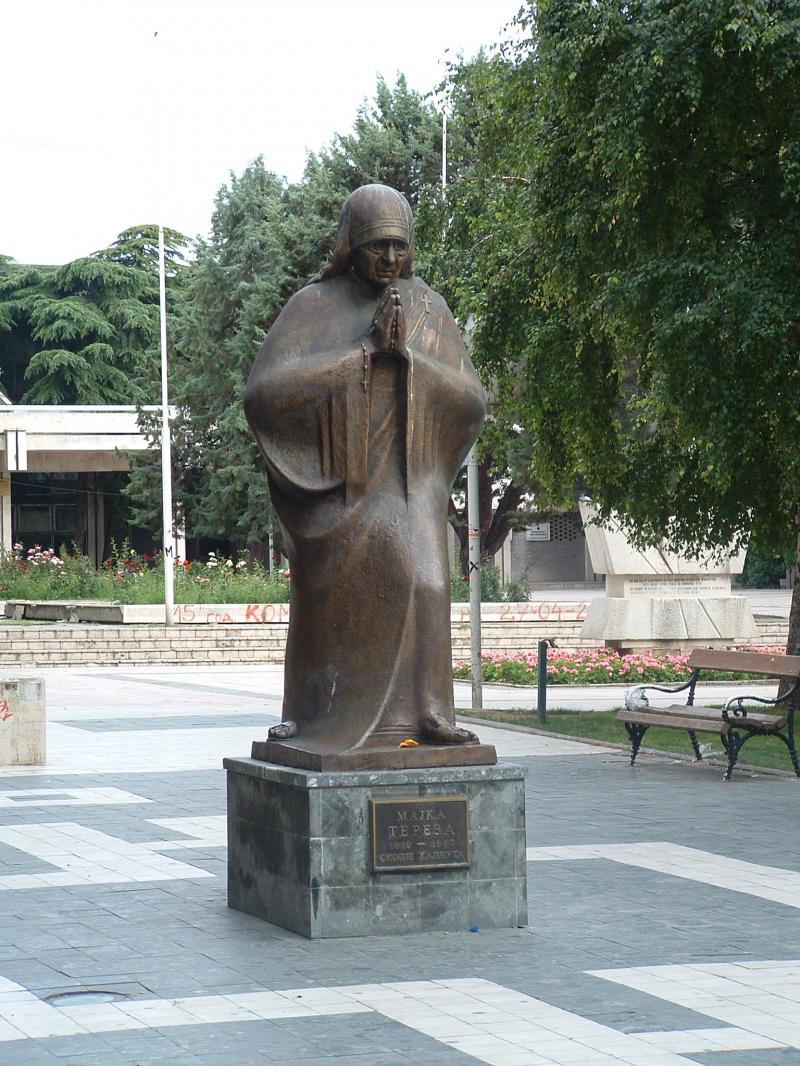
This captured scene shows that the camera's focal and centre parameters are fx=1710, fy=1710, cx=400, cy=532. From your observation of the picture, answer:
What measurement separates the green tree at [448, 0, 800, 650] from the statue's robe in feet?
18.8

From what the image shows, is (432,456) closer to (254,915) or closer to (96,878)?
(254,915)

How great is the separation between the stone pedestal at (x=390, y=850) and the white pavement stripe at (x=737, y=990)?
2.82ft

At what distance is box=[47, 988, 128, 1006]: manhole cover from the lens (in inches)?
231

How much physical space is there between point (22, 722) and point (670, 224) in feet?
21.5

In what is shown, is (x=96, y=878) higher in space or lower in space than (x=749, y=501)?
lower

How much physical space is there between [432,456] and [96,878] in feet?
9.08

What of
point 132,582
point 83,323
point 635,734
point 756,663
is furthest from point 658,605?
point 83,323

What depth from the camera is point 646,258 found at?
1380 centimetres

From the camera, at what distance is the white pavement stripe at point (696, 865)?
8.12 meters

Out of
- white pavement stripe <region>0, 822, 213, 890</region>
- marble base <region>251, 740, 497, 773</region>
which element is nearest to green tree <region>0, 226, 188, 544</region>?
white pavement stripe <region>0, 822, 213, 890</region>

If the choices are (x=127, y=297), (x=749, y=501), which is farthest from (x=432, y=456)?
(x=127, y=297)

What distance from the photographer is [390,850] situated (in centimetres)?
688

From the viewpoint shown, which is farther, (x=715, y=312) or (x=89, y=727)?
(x=89, y=727)

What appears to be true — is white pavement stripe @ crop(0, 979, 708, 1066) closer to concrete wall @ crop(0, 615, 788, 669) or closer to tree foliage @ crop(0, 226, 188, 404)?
concrete wall @ crop(0, 615, 788, 669)
